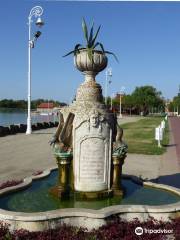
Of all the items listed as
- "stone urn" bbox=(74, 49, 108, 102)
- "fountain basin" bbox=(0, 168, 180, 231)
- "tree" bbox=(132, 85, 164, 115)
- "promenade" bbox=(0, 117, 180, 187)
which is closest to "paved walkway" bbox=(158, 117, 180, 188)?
"promenade" bbox=(0, 117, 180, 187)

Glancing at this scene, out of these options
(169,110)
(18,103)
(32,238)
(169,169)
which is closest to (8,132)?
(169,169)

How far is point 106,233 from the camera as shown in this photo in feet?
18.6

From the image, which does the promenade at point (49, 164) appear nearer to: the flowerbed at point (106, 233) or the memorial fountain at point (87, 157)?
the memorial fountain at point (87, 157)

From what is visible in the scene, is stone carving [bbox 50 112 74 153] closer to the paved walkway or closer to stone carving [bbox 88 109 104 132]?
stone carving [bbox 88 109 104 132]

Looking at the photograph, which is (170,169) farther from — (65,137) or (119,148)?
(65,137)

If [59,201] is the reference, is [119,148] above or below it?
above

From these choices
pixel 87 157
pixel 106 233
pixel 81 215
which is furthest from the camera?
pixel 87 157

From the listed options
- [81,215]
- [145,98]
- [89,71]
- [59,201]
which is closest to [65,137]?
[59,201]

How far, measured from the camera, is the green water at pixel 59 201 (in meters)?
6.78

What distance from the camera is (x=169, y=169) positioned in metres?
12.6

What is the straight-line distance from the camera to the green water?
6.78 meters

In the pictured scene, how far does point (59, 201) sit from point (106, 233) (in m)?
1.64

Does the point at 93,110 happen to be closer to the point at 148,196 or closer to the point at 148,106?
the point at 148,196

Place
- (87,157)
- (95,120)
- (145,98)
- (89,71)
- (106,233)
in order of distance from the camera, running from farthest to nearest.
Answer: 1. (145,98)
2. (89,71)
3. (87,157)
4. (95,120)
5. (106,233)
